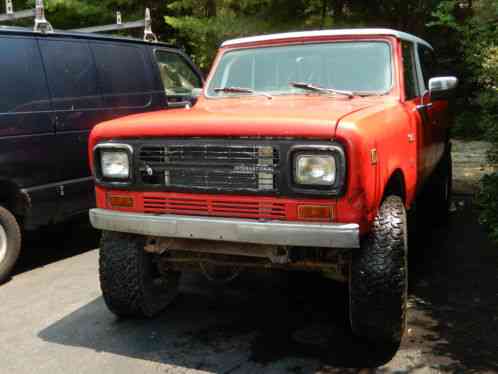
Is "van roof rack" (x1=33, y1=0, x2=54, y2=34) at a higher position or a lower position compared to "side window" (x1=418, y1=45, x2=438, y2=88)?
higher

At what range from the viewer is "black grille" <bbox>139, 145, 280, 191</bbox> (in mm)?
3484

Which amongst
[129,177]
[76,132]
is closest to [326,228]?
[129,177]

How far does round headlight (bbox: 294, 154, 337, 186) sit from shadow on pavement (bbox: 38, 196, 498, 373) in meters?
1.11

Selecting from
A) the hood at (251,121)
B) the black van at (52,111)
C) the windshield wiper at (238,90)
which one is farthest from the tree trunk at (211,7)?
the hood at (251,121)

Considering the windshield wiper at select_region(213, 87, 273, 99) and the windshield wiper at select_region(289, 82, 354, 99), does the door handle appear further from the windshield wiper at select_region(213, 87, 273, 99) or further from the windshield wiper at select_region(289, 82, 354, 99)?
the windshield wiper at select_region(213, 87, 273, 99)

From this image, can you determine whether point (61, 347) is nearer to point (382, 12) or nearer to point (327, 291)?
point (327, 291)

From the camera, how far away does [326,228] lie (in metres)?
3.33

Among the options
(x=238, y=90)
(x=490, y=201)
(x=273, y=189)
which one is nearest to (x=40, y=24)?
(x=238, y=90)

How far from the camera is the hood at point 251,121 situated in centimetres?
339

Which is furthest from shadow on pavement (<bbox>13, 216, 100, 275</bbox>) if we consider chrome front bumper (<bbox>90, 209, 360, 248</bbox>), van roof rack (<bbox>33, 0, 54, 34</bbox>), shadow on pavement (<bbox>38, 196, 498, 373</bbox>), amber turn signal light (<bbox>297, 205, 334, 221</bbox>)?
amber turn signal light (<bbox>297, 205, 334, 221</bbox>)

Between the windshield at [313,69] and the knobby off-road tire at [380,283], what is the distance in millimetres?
1331

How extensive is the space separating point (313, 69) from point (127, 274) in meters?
2.09

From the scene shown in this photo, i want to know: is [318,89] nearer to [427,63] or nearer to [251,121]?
[251,121]

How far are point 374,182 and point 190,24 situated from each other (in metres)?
10.4
